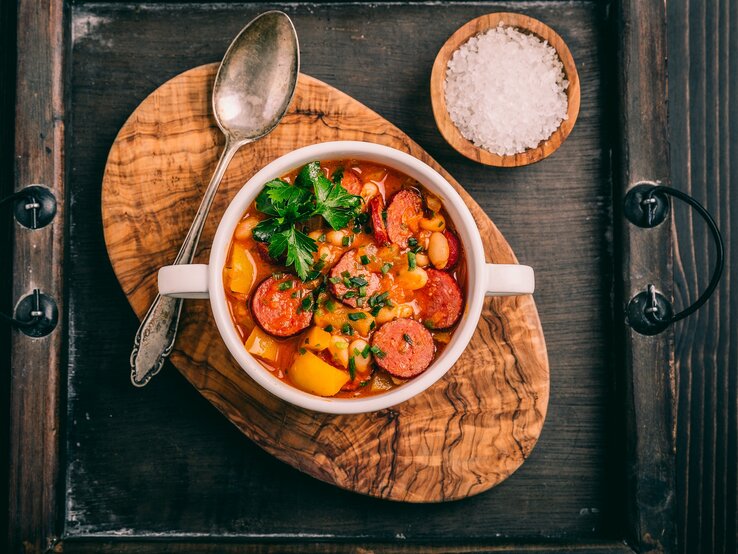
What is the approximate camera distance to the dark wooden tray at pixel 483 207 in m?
2.21

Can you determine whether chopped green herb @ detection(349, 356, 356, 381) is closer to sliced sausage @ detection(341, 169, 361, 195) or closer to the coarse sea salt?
sliced sausage @ detection(341, 169, 361, 195)

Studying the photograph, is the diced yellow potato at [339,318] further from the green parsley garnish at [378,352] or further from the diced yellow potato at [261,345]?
the diced yellow potato at [261,345]

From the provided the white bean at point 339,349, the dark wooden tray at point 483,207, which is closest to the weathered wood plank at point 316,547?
the dark wooden tray at point 483,207

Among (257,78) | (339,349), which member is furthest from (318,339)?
(257,78)

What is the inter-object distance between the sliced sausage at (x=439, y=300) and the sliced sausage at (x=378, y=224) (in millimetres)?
159

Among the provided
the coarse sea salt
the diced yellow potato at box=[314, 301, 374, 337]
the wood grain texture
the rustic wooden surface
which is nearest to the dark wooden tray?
the rustic wooden surface

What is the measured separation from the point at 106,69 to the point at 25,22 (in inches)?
11.3

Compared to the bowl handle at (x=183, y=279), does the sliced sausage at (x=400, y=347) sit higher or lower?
lower

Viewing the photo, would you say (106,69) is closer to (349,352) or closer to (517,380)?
(349,352)

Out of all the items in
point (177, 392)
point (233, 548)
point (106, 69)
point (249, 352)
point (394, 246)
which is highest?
point (106, 69)

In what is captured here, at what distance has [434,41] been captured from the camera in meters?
2.29

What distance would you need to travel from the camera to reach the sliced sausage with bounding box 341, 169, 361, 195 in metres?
1.88

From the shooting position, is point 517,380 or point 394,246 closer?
point 394,246

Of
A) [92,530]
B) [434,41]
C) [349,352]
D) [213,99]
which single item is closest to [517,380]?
[349,352]
